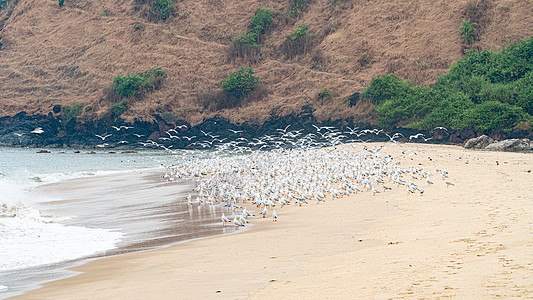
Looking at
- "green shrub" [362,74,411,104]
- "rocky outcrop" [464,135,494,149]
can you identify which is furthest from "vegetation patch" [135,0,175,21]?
"rocky outcrop" [464,135,494,149]

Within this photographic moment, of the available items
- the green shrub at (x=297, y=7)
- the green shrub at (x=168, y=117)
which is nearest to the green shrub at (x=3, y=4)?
the green shrub at (x=168, y=117)

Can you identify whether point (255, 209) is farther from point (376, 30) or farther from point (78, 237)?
point (376, 30)

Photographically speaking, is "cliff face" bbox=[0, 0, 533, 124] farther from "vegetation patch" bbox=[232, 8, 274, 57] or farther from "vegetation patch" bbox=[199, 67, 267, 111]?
"vegetation patch" bbox=[232, 8, 274, 57]

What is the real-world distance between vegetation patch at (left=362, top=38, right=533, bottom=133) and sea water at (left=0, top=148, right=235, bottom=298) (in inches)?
1193

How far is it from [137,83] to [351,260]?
74.6 m

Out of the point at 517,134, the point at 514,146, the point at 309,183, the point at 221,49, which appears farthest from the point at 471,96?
the point at 221,49

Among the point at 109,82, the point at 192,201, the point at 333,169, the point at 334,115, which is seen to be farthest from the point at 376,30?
the point at 192,201

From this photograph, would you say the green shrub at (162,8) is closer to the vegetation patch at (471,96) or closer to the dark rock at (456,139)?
the vegetation patch at (471,96)

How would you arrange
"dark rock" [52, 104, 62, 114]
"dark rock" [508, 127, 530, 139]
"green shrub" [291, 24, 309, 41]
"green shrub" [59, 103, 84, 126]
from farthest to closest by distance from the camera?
"green shrub" [291, 24, 309, 41]
"dark rock" [52, 104, 62, 114]
"green shrub" [59, 103, 84, 126]
"dark rock" [508, 127, 530, 139]

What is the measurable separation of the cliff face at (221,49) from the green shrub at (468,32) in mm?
1160

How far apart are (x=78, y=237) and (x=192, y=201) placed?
6.67m

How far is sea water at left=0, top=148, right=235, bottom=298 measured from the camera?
10.2m

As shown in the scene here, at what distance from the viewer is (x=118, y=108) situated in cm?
7556

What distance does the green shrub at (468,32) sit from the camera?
221ft
